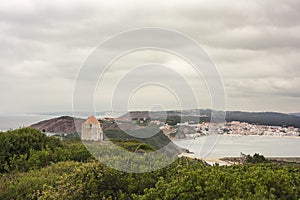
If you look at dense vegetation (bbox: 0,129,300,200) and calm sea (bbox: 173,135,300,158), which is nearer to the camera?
dense vegetation (bbox: 0,129,300,200)

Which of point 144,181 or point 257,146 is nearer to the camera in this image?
point 144,181

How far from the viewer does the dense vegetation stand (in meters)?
Answer: 5.22

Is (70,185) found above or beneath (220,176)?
beneath

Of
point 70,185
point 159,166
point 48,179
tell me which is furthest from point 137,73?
point 48,179

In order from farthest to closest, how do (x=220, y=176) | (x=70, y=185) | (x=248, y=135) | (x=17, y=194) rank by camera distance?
(x=248, y=135), (x=17, y=194), (x=70, y=185), (x=220, y=176)

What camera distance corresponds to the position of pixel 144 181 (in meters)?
6.86

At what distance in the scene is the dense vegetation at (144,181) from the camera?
5.22m

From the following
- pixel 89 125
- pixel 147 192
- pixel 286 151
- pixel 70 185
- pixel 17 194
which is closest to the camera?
pixel 147 192

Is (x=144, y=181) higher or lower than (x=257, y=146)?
lower

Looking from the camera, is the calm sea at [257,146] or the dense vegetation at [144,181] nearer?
the dense vegetation at [144,181]

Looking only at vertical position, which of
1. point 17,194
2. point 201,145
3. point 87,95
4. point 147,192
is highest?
point 87,95

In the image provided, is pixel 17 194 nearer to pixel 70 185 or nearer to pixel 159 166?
pixel 70 185

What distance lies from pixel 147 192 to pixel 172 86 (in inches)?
89.7

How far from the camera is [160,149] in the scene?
8.18 m
